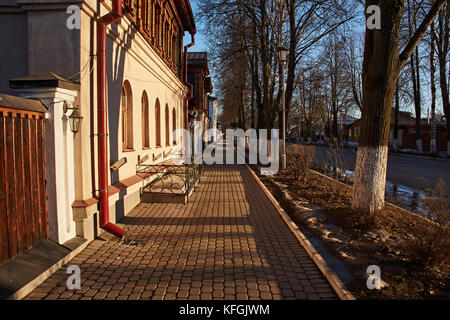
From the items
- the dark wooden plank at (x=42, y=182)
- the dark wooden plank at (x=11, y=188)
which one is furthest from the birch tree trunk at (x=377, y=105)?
the dark wooden plank at (x=11, y=188)

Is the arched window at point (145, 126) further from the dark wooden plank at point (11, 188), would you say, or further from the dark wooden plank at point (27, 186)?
the dark wooden plank at point (11, 188)

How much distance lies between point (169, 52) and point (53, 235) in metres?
9.99

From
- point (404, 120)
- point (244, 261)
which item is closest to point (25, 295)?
point (244, 261)

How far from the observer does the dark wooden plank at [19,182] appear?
3740mm

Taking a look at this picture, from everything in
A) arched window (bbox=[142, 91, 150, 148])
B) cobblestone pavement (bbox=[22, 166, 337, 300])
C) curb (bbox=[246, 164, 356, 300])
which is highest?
arched window (bbox=[142, 91, 150, 148])

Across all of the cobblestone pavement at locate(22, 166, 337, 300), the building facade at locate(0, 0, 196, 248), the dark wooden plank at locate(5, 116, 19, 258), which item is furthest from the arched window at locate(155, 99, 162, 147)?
the dark wooden plank at locate(5, 116, 19, 258)

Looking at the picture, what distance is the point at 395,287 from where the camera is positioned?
11.7 ft

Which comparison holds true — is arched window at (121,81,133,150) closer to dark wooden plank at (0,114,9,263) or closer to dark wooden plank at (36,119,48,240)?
dark wooden plank at (36,119,48,240)

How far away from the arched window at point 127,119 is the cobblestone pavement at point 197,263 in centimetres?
173

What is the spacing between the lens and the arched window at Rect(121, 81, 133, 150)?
7.63 metres

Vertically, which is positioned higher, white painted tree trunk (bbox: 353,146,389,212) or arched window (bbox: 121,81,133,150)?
arched window (bbox: 121,81,133,150)

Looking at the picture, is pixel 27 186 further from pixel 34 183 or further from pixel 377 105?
pixel 377 105

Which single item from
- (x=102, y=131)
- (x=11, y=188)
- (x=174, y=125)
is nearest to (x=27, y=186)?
(x=11, y=188)

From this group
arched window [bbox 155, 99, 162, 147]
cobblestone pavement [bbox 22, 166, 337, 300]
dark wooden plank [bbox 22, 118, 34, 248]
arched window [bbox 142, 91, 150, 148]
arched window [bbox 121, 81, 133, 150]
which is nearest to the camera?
cobblestone pavement [bbox 22, 166, 337, 300]
